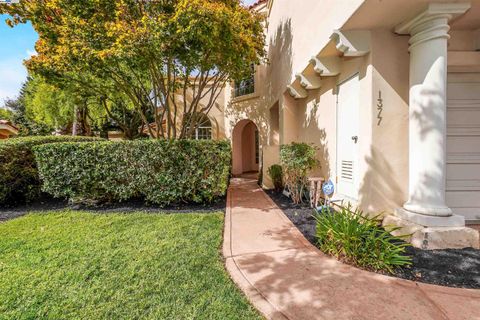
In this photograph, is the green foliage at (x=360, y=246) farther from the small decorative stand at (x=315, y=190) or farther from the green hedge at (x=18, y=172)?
the green hedge at (x=18, y=172)

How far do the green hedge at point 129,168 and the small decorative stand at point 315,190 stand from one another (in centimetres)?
255

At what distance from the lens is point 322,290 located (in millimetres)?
2434

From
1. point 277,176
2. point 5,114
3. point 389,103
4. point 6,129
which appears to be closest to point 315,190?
point 277,176

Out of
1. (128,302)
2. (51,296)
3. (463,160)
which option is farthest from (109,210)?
(463,160)

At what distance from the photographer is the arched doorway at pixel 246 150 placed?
1330 cm

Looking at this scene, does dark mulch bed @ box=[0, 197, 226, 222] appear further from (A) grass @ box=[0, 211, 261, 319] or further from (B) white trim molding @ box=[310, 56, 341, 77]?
(B) white trim molding @ box=[310, 56, 341, 77]

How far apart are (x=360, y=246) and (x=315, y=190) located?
2775 millimetres

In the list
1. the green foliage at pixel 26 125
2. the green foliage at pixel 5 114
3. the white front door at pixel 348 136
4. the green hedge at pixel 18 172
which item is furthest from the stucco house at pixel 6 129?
the white front door at pixel 348 136

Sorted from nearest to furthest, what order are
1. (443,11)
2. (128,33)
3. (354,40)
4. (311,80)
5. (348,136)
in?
(443,11)
(354,40)
(348,136)
(128,33)
(311,80)

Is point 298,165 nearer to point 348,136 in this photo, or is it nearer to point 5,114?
point 348,136

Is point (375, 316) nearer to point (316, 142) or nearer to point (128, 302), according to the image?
point (128, 302)

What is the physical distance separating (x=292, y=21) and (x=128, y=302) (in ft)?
28.1

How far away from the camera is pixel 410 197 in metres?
3.76

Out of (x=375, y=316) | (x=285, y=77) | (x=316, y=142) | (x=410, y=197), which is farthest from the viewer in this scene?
(x=285, y=77)
